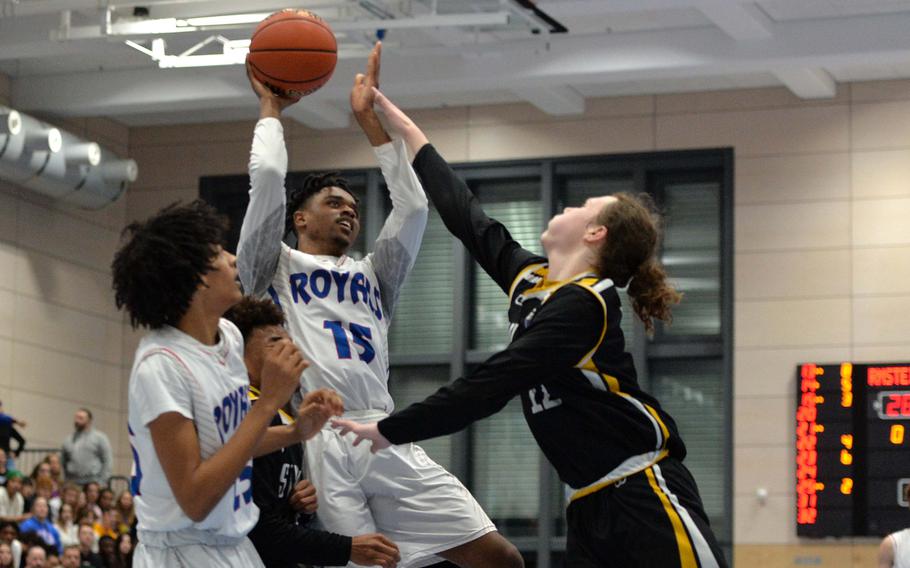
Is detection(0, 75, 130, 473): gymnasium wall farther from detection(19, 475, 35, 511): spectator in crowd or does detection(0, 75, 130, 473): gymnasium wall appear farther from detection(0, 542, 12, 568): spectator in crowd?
detection(0, 542, 12, 568): spectator in crowd

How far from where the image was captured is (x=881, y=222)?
17.5 m

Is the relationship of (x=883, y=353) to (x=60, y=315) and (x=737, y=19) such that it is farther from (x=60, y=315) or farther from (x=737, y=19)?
(x=60, y=315)

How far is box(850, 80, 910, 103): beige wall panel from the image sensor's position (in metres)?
17.6

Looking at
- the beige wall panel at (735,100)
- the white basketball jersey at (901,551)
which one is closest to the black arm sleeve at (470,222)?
the white basketball jersey at (901,551)

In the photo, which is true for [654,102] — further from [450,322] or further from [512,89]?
[450,322]

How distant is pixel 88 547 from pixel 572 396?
1166 centimetres

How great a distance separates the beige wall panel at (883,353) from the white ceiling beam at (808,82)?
9.57ft

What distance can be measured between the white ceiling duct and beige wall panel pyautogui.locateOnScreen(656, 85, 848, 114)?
660 cm

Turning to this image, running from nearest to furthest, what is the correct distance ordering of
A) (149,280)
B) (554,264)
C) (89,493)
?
(149,280), (554,264), (89,493)

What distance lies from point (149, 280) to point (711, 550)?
1902 mm

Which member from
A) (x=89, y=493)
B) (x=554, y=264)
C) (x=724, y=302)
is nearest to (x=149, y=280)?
(x=554, y=264)

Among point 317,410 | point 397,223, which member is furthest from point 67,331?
point 317,410

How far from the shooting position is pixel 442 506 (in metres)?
6.29

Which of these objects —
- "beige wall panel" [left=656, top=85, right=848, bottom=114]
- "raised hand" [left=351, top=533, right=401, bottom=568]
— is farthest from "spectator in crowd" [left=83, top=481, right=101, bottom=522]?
"raised hand" [left=351, top=533, right=401, bottom=568]
